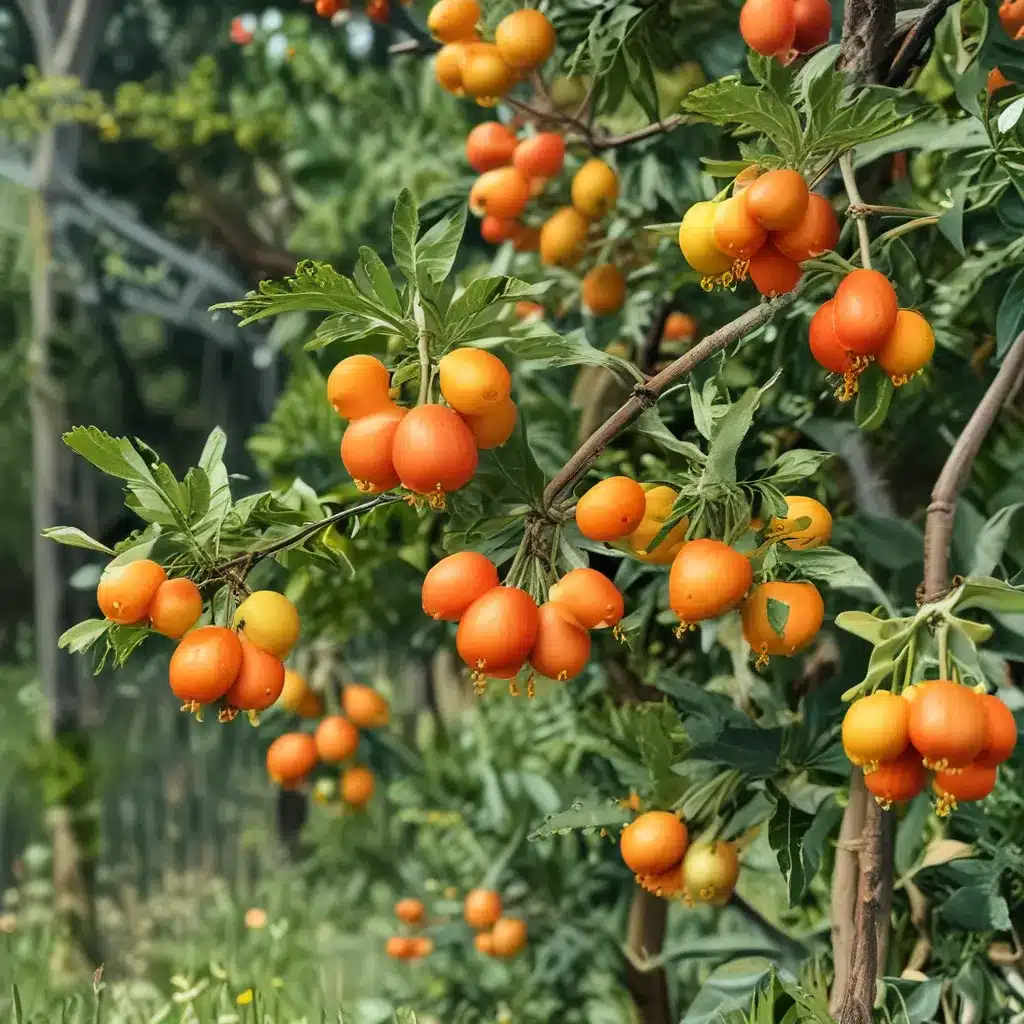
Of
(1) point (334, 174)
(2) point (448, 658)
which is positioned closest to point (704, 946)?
(2) point (448, 658)

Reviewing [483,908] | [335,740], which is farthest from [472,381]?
[483,908]

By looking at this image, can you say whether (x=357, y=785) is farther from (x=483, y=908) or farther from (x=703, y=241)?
(x=703, y=241)

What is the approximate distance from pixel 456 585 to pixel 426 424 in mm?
107

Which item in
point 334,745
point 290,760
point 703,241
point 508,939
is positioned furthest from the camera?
point 508,939

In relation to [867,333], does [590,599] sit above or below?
below

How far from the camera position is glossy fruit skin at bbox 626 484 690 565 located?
0.80 meters

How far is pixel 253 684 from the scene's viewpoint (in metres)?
0.75

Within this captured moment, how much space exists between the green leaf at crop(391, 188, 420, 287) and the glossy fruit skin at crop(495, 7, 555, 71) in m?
0.41

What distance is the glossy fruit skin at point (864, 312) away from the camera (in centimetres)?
70

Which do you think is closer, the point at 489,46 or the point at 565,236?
the point at 489,46

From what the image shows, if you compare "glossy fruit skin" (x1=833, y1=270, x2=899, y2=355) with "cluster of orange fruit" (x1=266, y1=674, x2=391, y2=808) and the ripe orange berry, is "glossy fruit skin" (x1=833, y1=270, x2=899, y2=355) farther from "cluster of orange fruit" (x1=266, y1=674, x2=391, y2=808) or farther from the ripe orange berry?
"cluster of orange fruit" (x1=266, y1=674, x2=391, y2=808)

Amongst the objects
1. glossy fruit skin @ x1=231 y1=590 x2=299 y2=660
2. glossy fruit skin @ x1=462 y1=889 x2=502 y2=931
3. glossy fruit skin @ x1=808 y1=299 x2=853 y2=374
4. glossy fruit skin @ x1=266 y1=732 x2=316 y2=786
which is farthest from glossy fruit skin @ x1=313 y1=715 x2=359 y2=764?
glossy fruit skin @ x1=808 y1=299 x2=853 y2=374

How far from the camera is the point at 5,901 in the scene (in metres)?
2.82

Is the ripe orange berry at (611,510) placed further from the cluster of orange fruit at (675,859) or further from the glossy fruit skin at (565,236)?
the glossy fruit skin at (565,236)
